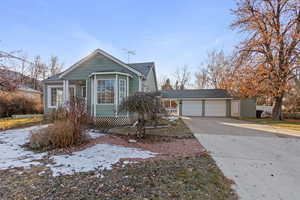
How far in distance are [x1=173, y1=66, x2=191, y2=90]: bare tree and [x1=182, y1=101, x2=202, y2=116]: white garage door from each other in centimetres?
1685

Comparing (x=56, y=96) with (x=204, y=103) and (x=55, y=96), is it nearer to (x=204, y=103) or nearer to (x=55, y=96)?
(x=55, y=96)

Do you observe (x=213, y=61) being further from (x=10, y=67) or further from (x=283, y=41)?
(x=10, y=67)

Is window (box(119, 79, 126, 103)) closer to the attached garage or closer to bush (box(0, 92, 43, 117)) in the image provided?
the attached garage

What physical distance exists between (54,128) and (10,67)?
231 centimetres

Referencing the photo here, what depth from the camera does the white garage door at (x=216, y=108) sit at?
756 inches

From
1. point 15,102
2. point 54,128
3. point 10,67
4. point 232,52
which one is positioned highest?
point 232,52

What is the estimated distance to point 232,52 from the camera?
604 inches

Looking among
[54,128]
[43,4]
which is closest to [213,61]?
[43,4]

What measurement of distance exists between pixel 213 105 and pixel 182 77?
1815 centimetres

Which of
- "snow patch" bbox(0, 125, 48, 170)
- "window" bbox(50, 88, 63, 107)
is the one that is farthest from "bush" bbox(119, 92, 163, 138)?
"window" bbox(50, 88, 63, 107)

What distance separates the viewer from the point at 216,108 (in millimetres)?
19266

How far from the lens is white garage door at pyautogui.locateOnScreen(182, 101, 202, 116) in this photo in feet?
64.5

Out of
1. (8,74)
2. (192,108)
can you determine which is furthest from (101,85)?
(192,108)

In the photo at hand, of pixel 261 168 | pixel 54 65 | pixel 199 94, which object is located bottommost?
pixel 261 168
